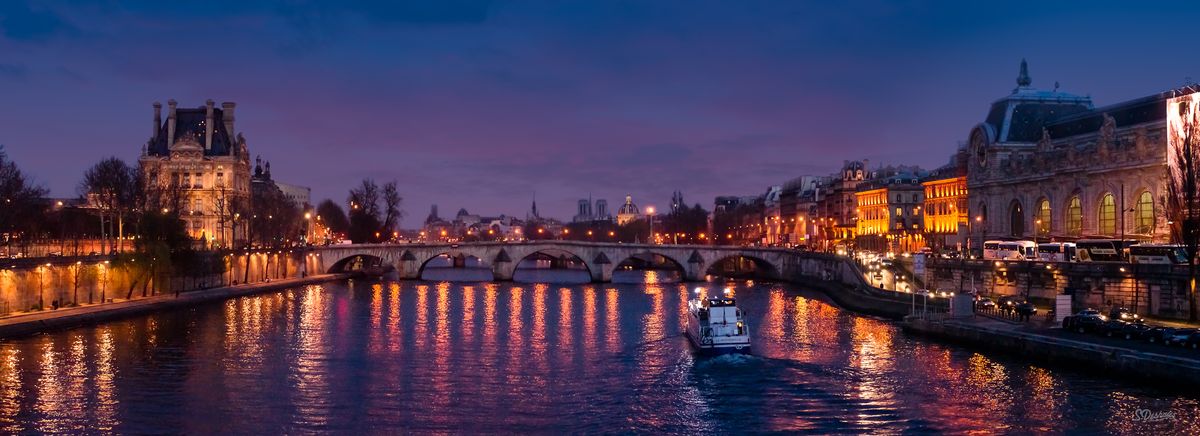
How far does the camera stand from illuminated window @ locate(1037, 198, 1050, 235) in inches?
3462

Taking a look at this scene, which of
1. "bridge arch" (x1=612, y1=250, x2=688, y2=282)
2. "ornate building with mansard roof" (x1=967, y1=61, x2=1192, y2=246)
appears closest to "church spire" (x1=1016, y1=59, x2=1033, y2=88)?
"ornate building with mansard roof" (x1=967, y1=61, x2=1192, y2=246)

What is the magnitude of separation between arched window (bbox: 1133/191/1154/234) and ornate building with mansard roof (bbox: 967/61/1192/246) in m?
0.07

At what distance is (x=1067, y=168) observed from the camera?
82.6 metres

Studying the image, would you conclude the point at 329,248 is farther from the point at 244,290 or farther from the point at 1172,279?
the point at 1172,279

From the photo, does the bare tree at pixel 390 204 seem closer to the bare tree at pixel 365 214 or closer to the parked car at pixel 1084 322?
the bare tree at pixel 365 214

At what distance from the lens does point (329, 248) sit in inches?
4663

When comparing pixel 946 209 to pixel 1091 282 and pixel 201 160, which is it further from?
pixel 201 160

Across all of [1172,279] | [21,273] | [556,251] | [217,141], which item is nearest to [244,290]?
[21,273]

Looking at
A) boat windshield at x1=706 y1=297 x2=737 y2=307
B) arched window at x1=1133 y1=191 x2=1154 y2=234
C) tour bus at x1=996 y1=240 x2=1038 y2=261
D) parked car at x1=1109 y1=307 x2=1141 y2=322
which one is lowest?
parked car at x1=1109 y1=307 x2=1141 y2=322

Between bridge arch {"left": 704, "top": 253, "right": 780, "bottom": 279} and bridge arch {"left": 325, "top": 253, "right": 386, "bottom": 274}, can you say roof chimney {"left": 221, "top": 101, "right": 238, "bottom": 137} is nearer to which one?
bridge arch {"left": 325, "top": 253, "right": 386, "bottom": 274}

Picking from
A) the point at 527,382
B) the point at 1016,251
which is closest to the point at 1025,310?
the point at 1016,251

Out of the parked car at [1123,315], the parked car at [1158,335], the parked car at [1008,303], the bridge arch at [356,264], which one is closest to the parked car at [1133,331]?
the parked car at [1158,335]

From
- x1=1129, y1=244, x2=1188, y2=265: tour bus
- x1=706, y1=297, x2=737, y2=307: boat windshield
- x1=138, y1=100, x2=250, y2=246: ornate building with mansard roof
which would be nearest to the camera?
x1=706, y1=297, x2=737, y2=307: boat windshield

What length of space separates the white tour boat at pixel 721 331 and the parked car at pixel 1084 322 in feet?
43.6
